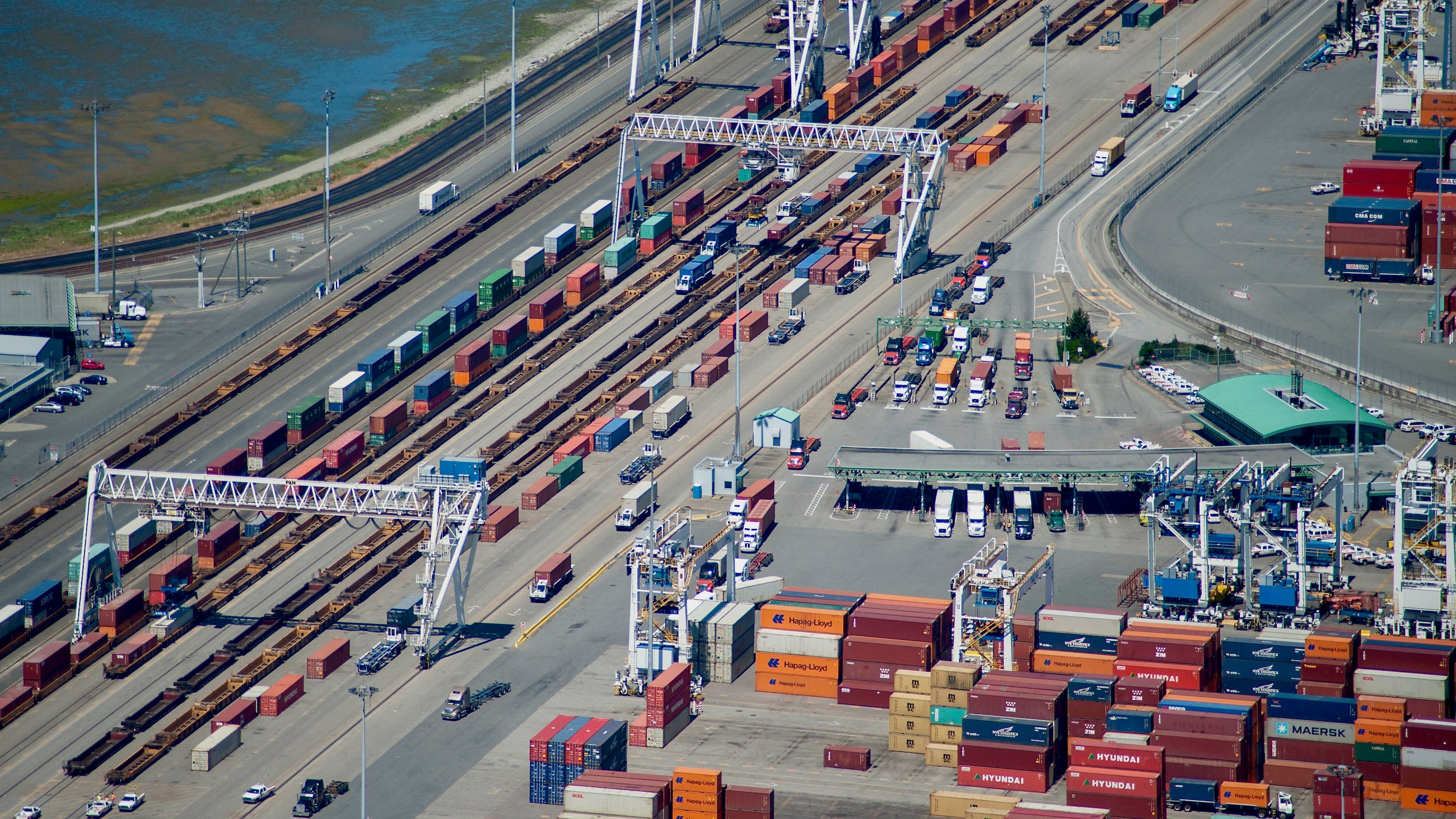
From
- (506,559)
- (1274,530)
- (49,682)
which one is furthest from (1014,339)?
(49,682)

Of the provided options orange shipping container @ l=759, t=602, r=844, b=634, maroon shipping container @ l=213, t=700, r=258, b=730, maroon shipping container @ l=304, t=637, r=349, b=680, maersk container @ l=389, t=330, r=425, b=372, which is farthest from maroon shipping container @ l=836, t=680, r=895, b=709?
maersk container @ l=389, t=330, r=425, b=372

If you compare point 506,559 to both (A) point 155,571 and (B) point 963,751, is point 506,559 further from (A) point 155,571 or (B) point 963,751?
(B) point 963,751

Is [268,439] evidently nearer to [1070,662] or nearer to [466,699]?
[466,699]

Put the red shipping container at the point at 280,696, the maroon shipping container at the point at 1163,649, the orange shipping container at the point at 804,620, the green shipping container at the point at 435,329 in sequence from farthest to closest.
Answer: the green shipping container at the point at 435,329 → the orange shipping container at the point at 804,620 → the red shipping container at the point at 280,696 → the maroon shipping container at the point at 1163,649

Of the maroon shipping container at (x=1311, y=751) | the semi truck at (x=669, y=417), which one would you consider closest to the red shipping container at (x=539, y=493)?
the semi truck at (x=669, y=417)

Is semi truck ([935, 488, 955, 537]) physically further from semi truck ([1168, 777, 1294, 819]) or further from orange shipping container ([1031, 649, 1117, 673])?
semi truck ([1168, 777, 1294, 819])

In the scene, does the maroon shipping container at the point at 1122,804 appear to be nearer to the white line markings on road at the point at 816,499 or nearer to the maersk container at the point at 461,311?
the white line markings on road at the point at 816,499

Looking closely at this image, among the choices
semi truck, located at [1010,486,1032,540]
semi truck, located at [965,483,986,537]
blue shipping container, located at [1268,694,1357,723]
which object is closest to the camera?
blue shipping container, located at [1268,694,1357,723]
